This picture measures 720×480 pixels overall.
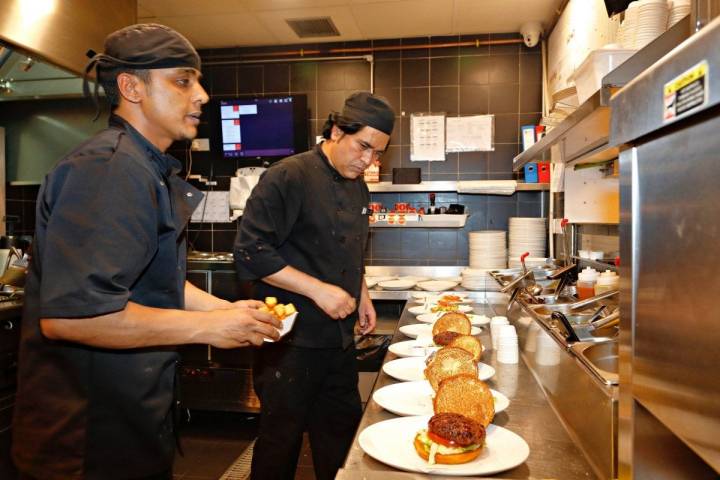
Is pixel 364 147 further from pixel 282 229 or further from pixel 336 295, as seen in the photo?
pixel 336 295

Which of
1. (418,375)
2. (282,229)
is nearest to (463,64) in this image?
(282,229)

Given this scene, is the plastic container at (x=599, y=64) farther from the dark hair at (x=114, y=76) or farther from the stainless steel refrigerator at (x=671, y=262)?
the dark hair at (x=114, y=76)

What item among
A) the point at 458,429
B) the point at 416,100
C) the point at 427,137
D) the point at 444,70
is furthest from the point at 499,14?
the point at 458,429

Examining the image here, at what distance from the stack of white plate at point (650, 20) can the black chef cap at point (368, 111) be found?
949mm

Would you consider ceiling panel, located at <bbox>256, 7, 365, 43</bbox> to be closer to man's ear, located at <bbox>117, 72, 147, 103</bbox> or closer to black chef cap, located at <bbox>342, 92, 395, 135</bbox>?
black chef cap, located at <bbox>342, 92, 395, 135</bbox>

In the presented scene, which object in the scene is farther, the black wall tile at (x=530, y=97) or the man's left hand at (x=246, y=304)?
the black wall tile at (x=530, y=97)

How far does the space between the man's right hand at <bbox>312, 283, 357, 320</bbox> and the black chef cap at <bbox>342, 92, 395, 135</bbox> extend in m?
0.69

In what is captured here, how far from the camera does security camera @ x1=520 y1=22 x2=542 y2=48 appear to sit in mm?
4305

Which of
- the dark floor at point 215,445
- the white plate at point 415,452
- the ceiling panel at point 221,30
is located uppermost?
the ceiling panel at point 221,30

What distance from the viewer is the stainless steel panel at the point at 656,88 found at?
0.55m

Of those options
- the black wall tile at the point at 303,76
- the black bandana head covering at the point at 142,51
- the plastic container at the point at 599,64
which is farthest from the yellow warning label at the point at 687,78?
the black wall tile at the point at 303,76

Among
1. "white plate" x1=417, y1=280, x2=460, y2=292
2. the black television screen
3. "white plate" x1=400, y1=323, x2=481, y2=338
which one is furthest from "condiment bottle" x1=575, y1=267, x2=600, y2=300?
the black television screen

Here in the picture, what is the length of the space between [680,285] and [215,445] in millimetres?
3424

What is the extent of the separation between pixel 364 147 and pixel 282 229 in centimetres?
48
